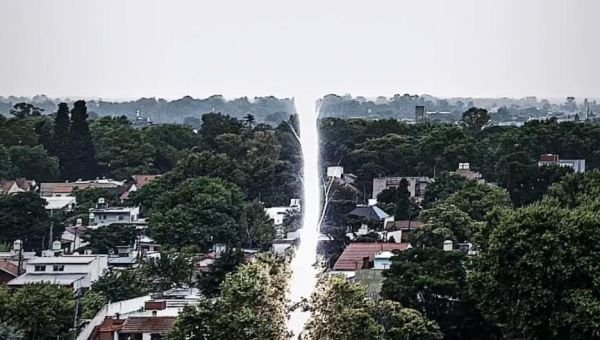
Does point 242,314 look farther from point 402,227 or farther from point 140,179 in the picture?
point 140,179

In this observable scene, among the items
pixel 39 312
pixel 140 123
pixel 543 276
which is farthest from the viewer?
pixel 140 123

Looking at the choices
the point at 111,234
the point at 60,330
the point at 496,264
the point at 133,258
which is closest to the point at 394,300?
the point at 496,264

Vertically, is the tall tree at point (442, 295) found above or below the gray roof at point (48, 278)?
above

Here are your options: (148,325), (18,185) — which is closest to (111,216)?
(18,185)

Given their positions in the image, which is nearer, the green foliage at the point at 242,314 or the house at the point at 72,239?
the green foliage at the point at 242,314

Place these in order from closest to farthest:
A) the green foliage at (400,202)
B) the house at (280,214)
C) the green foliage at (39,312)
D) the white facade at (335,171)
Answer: the green foliage at (39,312)
the house at (280,214)
the green foliage at (400,202)
the white facade at (335,171)

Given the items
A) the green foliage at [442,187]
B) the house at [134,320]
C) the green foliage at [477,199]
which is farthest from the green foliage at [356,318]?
the green foliage at [442,187]

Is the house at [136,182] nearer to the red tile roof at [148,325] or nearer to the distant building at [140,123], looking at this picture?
the distant building at [140,123]

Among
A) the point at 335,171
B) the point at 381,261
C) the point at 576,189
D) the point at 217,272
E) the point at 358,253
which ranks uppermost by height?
the point at 576,189
